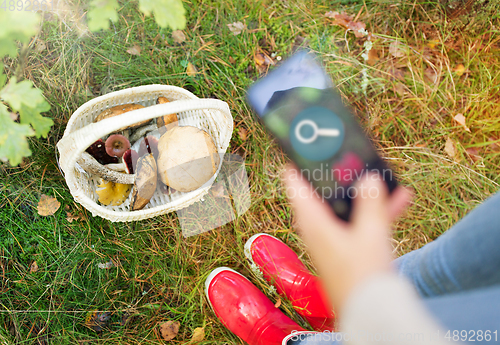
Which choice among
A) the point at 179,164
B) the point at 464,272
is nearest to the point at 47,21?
the point at 179,164

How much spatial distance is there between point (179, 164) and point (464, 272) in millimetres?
1217

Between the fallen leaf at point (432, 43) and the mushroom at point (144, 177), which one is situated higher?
the fallen leaf at point (432, 43)

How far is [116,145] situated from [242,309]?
129 cm

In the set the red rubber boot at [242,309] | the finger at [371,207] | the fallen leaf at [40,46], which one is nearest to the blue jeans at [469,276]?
the finger at [371,207]

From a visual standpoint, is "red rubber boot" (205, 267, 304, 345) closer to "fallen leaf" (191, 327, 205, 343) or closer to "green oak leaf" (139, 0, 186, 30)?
"fallen leaf" (191, 327, 205, 343)

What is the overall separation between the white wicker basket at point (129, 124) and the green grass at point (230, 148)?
0.27 metres

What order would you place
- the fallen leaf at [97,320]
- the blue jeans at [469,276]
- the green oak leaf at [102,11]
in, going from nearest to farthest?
the blue jeans at [469,276] → the green oak leaf at [102,11] → the fallen leaf at [97,320]

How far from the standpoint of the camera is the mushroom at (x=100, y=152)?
1.59 meters

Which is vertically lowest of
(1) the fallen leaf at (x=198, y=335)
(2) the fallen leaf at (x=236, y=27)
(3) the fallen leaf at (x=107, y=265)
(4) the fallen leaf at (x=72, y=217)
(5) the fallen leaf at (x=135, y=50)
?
(1) the fallen leaf at (x=198, y=335)

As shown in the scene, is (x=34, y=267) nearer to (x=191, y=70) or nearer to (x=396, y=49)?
(x=191, y=70)

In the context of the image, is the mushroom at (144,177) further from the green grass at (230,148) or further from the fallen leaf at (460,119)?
the fallen leaf at (460,119)

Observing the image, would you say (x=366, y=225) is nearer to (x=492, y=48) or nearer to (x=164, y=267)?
(x=164, y=267)

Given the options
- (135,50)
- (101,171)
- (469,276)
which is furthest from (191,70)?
(469,276)

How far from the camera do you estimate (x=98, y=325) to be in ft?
5.99
